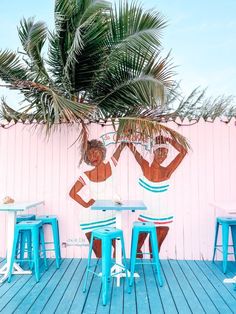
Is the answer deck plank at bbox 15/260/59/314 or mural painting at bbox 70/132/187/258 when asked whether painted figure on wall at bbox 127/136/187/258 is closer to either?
mural painting at bbox 70/132/187/258

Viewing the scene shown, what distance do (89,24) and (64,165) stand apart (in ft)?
6.77

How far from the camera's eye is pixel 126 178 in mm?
4281

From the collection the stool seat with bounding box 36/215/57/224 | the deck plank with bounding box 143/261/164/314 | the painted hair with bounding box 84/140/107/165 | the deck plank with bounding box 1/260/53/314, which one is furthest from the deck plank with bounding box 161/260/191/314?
the painted hair with bounding box 84/140/107/165

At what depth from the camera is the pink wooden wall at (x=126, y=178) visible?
419 centimetres

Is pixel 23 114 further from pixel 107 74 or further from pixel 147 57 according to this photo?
pixel 147 57

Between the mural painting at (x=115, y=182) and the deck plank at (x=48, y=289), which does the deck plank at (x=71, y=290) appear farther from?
the mural painting at (x=115, y=182)

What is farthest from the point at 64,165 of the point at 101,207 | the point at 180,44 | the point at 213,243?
the point at 180,44

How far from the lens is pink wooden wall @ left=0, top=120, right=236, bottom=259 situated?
4188 mm

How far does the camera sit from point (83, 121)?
4.28 metres

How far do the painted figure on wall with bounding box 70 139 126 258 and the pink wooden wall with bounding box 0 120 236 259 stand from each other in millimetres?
95

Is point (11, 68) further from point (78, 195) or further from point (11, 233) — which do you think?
point (11, 233)

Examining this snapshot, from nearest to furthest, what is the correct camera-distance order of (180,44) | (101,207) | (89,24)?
1. (101,207)
2. (89,24)
3. (180,44)

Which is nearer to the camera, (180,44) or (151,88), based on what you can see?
(151,88)

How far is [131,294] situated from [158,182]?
1697 millimetres
